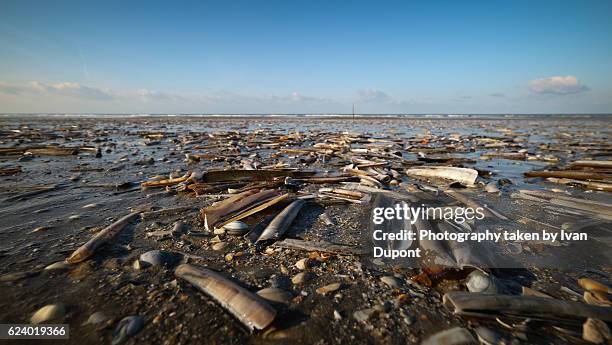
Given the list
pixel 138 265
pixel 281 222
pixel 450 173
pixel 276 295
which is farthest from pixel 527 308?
pixel 450 173

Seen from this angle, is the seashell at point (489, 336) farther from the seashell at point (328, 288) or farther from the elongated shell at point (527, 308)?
the seashell at point (328, 288)

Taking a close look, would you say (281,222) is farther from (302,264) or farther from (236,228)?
(302,264)

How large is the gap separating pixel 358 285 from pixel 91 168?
694 cm

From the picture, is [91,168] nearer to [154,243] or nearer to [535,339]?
[154,243]

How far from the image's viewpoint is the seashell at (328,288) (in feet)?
6.42

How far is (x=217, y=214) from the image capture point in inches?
124

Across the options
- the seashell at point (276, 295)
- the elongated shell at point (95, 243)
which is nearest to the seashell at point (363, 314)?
the seashell at point (276, 295)

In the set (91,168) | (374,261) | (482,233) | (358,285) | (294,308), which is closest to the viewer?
(294,308)

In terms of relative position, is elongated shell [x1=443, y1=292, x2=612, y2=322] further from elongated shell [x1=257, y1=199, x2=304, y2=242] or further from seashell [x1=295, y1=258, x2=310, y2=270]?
A: elongated shell [x1=257, y1=199, x2=304, y2=242]

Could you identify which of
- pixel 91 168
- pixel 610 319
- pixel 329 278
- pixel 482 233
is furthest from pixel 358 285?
pixel 91 168

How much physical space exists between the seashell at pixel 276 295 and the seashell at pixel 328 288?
0.23 m

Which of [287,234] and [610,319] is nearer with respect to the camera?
[610,319]

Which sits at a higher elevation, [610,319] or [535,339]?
[610,319]

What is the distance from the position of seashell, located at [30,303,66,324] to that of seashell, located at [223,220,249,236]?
4.61 feet
